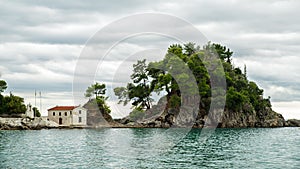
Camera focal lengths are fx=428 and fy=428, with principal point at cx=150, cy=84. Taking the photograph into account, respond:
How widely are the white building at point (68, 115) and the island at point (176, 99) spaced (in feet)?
4.07

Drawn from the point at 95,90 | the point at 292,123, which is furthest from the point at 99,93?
the point at 292,123

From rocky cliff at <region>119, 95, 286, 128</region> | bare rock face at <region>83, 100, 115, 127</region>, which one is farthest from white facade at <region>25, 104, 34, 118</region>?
rocky cliff at <region>119, 95, 286, 128</region>

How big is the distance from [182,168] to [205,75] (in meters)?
64.6

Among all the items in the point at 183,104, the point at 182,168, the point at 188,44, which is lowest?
the point at 182,168

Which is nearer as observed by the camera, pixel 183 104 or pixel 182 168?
pixel 182 168

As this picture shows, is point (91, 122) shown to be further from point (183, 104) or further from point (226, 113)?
point (226, 113)

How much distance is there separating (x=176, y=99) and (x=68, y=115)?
1036 inches

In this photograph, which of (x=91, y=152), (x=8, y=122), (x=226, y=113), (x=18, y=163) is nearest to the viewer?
(x=18, y=163)

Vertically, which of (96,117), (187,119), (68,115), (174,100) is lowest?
(187,119)

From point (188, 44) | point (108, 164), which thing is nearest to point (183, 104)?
point (188, 44)

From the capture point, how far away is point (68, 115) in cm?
9912

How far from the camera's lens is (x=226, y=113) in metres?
95.2

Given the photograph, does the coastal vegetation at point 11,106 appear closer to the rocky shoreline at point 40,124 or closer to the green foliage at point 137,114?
the rocky shoreline at point 40,124

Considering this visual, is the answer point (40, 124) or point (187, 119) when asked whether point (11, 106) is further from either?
point (187, 119)
